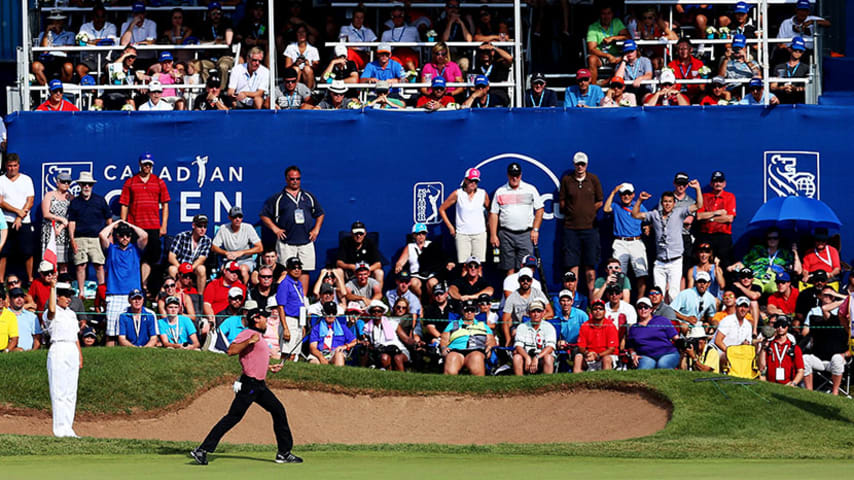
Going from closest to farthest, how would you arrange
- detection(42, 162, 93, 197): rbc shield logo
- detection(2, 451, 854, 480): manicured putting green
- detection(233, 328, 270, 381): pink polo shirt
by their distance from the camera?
detection(2, 451, 854, 480): manicured putting green → detection(233, 328, 270, 381): pink polo shirt → detection(42, 162, 93, 197): rbc shield logo

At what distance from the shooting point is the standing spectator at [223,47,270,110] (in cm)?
2328

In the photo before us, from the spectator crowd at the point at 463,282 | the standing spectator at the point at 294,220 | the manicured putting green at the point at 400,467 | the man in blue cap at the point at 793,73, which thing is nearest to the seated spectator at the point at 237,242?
the spectator crowd at the point at 463,282

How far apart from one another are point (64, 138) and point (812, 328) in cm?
1248

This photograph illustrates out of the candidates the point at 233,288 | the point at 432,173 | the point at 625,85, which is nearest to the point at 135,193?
the point at 233,288

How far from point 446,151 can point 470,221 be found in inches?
65.2

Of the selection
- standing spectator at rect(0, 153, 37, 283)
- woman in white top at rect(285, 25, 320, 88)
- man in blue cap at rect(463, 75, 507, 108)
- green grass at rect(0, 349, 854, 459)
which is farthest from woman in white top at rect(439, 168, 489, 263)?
standing spectator at rect(0, 153, 37, 283)

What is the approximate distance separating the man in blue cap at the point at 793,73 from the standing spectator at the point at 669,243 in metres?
3.12

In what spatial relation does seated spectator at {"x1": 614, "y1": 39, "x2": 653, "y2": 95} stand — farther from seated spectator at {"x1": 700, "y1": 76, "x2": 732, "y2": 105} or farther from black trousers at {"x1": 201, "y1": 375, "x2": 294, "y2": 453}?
black trousers at {"x1": 201, "y1": 375, "x2": 294, "y2": 453}

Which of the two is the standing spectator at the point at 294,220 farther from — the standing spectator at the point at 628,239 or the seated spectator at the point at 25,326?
the standing spectator at the point at 628,239

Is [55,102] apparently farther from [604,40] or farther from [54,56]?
[604,40]

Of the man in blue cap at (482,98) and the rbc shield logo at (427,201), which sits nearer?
the rbc shield logo at (427,201)

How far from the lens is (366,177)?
76.0ft

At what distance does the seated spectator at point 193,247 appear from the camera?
71.7ft

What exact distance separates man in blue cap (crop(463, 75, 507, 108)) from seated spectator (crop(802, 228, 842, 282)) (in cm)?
568
